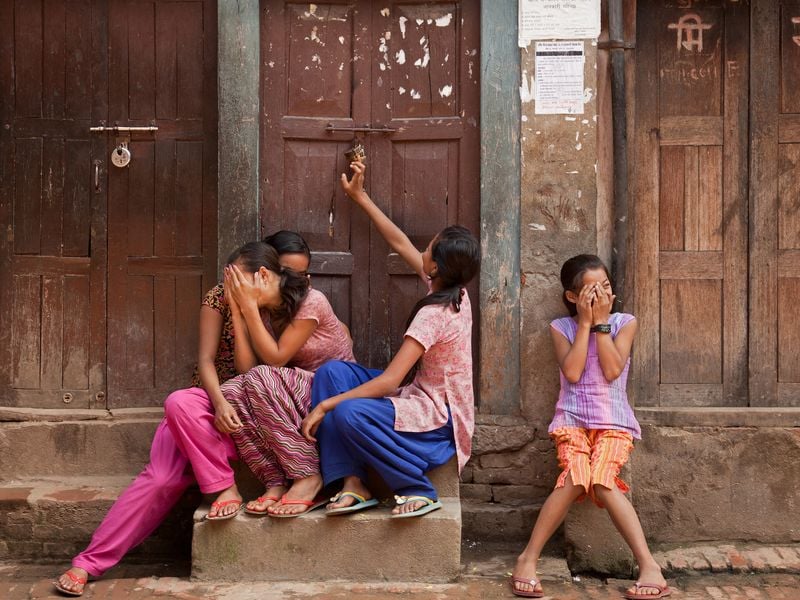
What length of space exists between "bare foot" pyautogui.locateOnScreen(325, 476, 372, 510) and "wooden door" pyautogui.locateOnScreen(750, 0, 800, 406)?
81.4 inches

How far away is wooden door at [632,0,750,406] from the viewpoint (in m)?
4.89

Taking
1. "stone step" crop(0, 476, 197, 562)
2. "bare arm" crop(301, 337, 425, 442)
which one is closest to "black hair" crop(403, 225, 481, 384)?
"bare arm" crop(301, 337, 425, 442)

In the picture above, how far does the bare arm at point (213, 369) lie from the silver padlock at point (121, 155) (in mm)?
1041

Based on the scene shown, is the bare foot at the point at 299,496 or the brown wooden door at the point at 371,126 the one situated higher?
the brown wooden door at the point at 371,126

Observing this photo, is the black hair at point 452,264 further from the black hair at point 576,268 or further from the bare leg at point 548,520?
the bare leg at point 548,520

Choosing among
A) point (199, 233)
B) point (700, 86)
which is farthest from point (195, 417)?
point (700, 86)

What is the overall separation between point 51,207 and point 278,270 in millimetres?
1427

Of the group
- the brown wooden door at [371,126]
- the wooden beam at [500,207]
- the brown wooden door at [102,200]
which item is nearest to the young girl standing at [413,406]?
the wooden beam at [500,207]

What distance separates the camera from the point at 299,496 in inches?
163

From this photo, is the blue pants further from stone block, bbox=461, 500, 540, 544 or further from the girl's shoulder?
stone block, bbox=461, 500, 540, 544

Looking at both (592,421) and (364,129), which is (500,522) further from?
(364,129)

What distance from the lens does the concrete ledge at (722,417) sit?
4.75 meters

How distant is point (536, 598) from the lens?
409 centimetres

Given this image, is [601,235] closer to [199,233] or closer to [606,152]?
[606,152]
